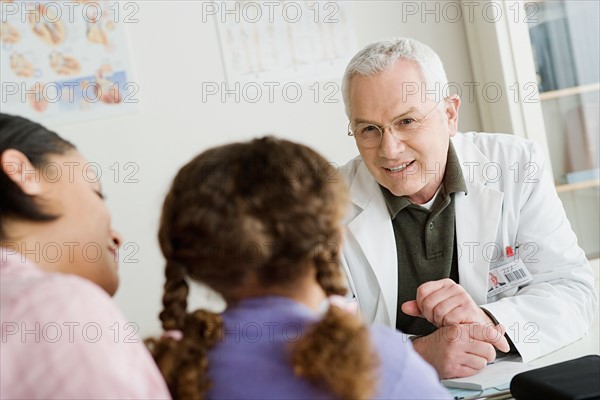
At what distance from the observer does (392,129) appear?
6.13 feet

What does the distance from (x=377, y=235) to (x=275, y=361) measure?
105 centimetres

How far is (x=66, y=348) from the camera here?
0.85m

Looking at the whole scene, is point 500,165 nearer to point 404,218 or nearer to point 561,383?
point 404,218

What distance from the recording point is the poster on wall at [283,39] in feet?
9.68

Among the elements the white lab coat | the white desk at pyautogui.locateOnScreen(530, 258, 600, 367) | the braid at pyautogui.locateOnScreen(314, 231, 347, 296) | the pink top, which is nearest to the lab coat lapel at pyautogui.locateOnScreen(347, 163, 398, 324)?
the white lab coat

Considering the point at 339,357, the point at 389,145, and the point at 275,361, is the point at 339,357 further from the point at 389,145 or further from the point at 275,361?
the point at 389,145

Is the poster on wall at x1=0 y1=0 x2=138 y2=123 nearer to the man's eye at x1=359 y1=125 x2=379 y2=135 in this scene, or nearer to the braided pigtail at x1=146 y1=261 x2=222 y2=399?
the man's eye at x1=359 y1=125 x2=379 y2=135

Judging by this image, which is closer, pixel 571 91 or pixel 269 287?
pixel 269 287

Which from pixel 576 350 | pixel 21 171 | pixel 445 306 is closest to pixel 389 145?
pixel 445 306

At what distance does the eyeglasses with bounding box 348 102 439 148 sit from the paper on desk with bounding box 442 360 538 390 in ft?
1.99

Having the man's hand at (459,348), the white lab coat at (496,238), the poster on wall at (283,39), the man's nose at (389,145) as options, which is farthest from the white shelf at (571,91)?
the man's hand at (459,348)

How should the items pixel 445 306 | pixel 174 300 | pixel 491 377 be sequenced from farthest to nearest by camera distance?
pixel 445 306
pixel 491 377
pixel 174 300

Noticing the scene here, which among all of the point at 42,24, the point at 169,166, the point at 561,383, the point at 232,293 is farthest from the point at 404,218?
the point at 42,24

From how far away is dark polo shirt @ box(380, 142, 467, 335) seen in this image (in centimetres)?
186
